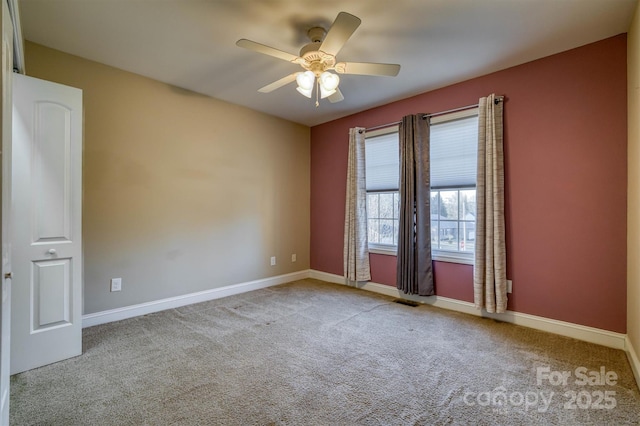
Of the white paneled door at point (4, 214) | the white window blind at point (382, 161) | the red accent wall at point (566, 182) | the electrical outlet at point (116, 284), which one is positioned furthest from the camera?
the white window blind at point (382, 161)

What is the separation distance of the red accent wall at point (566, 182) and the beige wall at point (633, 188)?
11cm

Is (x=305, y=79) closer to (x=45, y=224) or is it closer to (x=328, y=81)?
(x=328, y=81)

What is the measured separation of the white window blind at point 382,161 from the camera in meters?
4.02

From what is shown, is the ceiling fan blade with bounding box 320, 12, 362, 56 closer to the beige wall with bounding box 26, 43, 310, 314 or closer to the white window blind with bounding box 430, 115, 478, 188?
the white window blind with bounding box 430, 115, 478, 188

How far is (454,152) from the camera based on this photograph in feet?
11.2

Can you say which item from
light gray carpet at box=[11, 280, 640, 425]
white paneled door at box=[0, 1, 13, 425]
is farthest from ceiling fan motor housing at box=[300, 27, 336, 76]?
light gray carpet at box=[11, 280, 640, 425]

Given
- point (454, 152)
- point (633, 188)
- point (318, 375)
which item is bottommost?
point (318, 375)

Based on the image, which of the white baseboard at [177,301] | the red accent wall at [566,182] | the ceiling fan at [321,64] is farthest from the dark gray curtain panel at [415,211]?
the white baseboard at [177,301]

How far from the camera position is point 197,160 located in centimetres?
367

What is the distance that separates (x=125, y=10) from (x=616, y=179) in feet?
13.4

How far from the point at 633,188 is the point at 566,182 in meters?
0.50

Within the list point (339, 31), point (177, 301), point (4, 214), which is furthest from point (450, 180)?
point (4, 214)

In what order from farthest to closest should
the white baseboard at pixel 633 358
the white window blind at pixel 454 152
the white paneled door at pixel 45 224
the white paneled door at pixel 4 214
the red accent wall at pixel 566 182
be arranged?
the white window blind at pixel 454 152, the red accent wall at pixel 566 182, the white paneled door at pixel 45 224, the white baseboard at pixel 633 358, the white paneled door at pixel 4 214

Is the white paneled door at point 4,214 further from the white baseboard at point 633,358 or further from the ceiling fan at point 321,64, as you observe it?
the white baseboard at point 633,358
